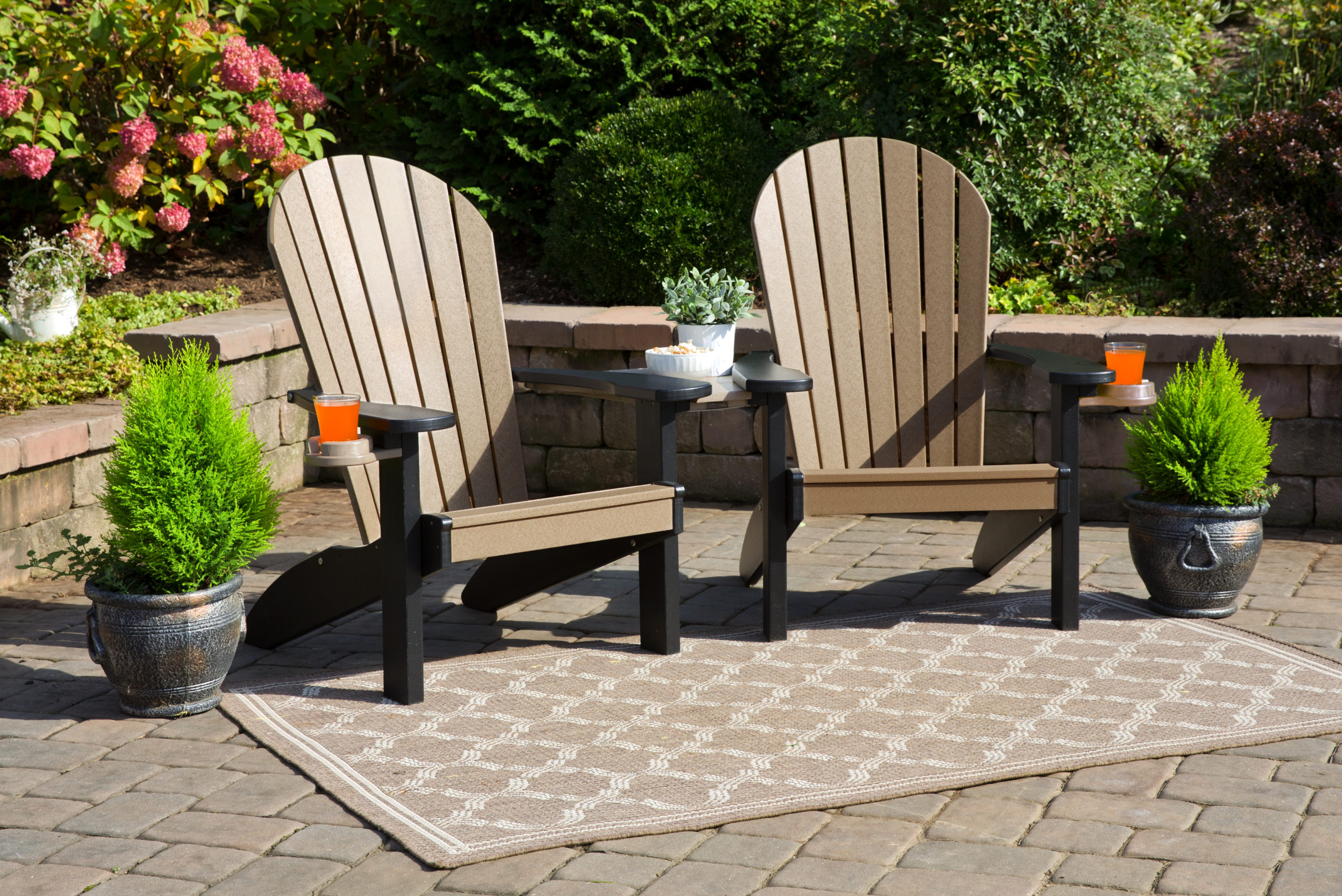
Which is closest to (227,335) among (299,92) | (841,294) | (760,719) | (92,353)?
(92,353)

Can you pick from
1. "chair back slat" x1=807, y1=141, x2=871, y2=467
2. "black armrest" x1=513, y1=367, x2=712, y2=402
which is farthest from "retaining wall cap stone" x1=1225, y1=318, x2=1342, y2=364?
"black armrest" x1=513, y1=367, x2=712, y2=402

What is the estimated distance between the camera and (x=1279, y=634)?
11.3 ft

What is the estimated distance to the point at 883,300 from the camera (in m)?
3.83

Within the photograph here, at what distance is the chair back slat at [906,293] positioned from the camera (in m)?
3.85

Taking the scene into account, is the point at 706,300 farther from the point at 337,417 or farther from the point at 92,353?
the point at 92,353

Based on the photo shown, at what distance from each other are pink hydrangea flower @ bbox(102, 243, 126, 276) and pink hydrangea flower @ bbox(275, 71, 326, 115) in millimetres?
938

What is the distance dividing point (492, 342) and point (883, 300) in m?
1.07

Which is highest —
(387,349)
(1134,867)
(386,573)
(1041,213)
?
(1041,213)

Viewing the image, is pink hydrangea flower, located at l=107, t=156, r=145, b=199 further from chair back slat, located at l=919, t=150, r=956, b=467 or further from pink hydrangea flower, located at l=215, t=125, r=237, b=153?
chair back slat, located at l=919, t=150, r=956, b=467

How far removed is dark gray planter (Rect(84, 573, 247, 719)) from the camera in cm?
292

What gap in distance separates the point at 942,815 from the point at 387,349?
1809mm

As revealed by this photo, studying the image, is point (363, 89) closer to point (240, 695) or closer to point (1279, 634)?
point (240, 695)

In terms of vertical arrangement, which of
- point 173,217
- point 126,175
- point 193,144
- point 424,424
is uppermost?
point 193,144

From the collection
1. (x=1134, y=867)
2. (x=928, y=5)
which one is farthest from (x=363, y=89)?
(x=1134, y=867)
